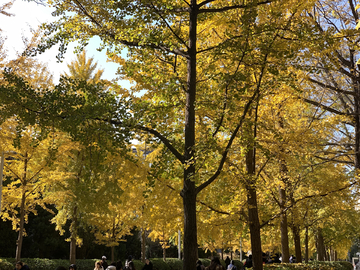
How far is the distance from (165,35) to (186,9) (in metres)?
0.69

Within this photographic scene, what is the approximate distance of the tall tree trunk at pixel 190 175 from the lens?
5.94m

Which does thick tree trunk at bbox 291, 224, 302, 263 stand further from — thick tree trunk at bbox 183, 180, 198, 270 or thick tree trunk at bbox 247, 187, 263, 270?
thick tree trunk at bbox 183, 180, 198, 270

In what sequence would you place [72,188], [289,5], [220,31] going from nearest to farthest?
1. [289,5]
2. [220,31]
3. [72,188]

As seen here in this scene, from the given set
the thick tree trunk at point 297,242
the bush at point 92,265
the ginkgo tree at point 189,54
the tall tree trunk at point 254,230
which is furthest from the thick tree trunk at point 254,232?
the thick tree trunk at point 297,242

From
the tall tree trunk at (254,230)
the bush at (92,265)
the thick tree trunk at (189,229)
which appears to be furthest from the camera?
the bush at (92,265)

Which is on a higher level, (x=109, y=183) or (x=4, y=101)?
(x=4, y=101)

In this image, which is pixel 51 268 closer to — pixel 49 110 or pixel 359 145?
pixel 49 110

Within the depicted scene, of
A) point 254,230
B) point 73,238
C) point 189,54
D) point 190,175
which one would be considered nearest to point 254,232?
point 254,230

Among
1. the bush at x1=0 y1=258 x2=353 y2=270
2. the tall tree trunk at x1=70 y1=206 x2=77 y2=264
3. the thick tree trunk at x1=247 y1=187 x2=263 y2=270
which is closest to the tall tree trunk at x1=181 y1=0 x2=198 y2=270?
the thick tree trunk at x1=247 y1=187 x2=263 y2=270

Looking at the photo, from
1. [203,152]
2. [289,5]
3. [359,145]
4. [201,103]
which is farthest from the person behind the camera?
[359,145]

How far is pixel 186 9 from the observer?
21.7 ft

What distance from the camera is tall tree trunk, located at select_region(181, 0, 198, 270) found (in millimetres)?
5941

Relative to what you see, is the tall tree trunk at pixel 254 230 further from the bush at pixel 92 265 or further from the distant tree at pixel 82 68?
the distant tree at pixel 82 68

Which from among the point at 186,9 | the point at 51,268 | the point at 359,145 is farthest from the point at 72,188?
the point at 359,145
